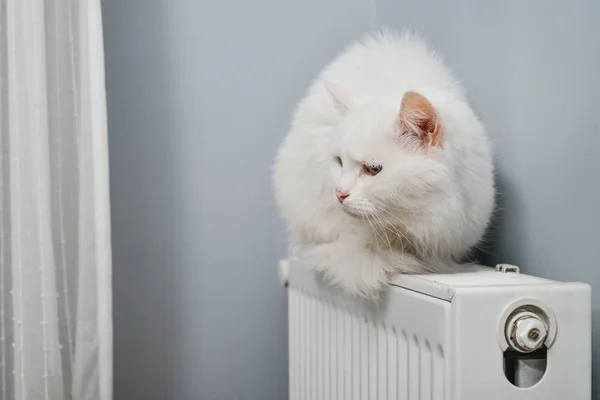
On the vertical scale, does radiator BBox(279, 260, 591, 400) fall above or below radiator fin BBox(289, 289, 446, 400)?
above

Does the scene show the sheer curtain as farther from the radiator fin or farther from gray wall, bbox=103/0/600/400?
the radiator fin

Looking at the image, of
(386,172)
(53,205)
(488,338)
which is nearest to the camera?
(488,338)

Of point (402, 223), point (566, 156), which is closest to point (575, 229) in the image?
point (566, 156)

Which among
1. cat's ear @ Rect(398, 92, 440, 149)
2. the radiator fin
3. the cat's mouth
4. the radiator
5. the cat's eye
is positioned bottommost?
the radiator fin

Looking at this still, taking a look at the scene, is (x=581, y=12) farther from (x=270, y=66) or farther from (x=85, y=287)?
(x=85, y=287)

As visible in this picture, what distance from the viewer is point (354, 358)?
989mm

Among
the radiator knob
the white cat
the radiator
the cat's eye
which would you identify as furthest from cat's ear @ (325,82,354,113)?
the radiator knob

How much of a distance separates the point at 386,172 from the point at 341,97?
0.54ft

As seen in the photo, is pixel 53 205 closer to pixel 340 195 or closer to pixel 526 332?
pixel 340 195

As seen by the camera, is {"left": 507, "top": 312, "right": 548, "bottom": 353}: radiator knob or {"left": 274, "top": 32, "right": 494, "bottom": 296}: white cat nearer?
{"left": 507, "top": 312, "right": 548, "bottom": 353}: radiator knob

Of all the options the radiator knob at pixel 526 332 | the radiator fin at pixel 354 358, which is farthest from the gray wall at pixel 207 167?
the radiator knob at pixel 526 332

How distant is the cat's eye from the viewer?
0.83 metres

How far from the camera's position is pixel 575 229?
88cm

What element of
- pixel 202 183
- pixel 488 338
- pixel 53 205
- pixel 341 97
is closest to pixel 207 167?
pixel 202 183
